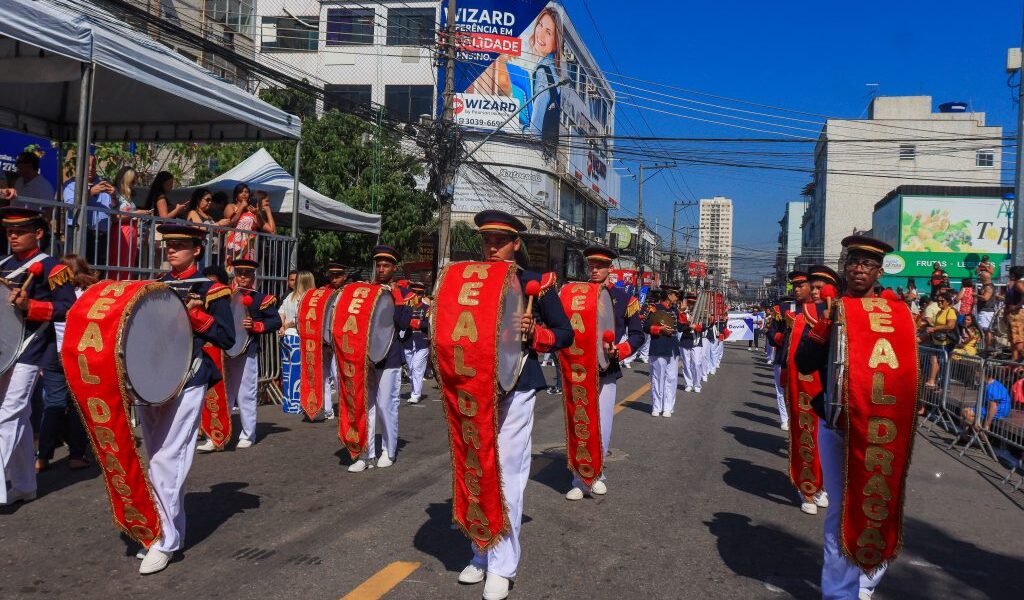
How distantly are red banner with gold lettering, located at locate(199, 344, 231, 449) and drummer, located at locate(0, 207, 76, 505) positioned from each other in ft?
7.11

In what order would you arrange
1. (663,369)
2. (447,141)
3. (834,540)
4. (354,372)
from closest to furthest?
(834,540), (354,372), (663,369), (447,141)

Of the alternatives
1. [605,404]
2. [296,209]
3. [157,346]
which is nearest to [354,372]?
[605,404]

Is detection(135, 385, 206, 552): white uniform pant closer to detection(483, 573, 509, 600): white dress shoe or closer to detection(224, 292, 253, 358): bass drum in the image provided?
detection(483, 573, 509, 600): white dress shoe

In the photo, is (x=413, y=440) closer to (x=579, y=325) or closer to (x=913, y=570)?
(x=579, y=325)

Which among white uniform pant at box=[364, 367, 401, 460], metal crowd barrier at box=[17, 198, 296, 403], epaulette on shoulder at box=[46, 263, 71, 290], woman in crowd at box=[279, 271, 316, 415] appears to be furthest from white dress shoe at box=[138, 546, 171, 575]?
woman in crowd at box=[279, 271, 316, 415]

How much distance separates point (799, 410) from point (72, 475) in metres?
6.26

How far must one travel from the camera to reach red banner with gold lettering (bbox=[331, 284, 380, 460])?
25.0 ft

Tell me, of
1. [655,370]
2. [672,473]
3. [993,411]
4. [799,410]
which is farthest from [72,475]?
[993,411]

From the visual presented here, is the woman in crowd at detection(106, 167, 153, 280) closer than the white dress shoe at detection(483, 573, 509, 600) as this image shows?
No

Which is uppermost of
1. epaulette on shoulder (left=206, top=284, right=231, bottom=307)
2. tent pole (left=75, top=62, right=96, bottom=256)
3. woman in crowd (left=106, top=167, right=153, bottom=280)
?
Answer: tent pole (left=75, top=62, right=96, bottom=256)

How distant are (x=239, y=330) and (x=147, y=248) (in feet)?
10.00

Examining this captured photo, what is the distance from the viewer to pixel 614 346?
685 centimetres

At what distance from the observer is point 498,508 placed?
459cm

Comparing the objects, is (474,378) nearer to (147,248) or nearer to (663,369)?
(147,248)
